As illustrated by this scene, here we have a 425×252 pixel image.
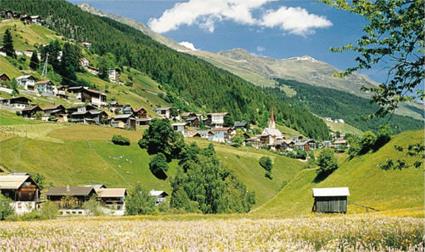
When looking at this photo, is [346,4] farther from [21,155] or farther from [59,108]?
[59,108]

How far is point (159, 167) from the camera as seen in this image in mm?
151750

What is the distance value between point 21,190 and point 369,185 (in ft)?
252

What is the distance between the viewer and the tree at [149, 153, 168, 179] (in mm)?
151425

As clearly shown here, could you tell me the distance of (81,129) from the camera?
554 ft

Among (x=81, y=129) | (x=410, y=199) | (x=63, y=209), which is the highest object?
Result: (x=81, y=129)

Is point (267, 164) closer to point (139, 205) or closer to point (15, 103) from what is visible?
point (139, 205)

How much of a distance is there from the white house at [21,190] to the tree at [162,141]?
5047 centimetres

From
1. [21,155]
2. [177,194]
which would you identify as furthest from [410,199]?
[21,155]

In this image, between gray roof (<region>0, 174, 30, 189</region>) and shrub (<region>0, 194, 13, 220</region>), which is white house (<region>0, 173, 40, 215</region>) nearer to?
gray roof (<region>0, 174, 30, 189</region>)

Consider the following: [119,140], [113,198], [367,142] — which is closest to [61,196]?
[113,198]

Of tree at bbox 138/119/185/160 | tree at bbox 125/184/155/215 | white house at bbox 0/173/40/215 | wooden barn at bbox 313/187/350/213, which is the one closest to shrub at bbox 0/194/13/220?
tree at bbox 125/184/155/215

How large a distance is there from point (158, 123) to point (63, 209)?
198 feet

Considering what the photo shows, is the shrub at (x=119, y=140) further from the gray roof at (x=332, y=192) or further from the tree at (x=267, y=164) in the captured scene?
the gray roof at (x=332, y=192)

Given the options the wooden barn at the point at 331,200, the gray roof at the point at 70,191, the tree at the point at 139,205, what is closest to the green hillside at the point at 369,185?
the wooden barn at the point at 331,200
